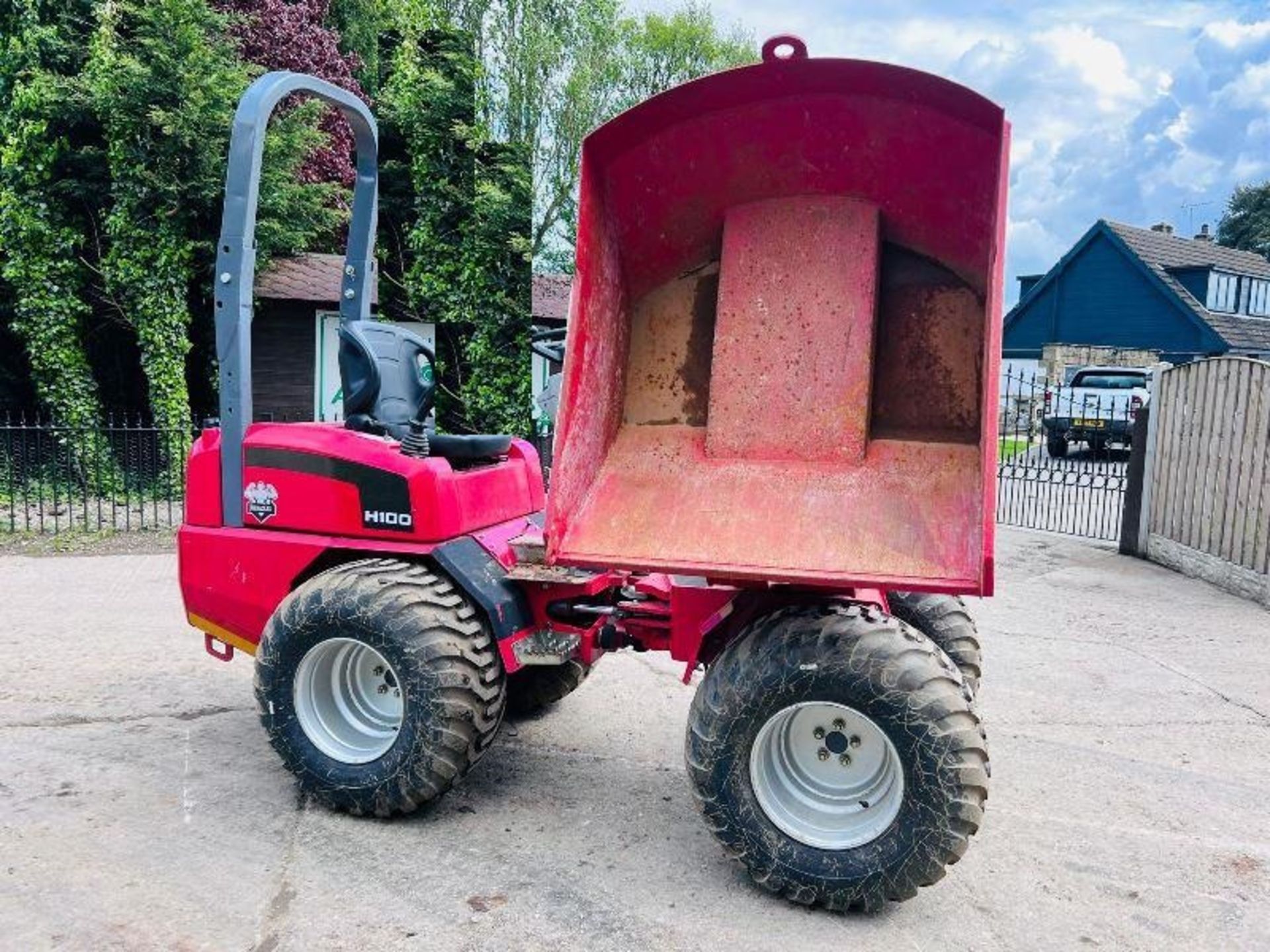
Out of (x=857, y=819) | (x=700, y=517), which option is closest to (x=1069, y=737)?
(x=857, y=819)

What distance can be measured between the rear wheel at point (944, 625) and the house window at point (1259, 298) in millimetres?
33728

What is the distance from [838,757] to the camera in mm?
3334

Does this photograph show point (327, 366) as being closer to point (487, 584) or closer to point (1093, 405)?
point (487, 584)

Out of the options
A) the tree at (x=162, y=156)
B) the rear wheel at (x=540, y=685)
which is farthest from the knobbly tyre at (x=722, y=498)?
the tree at (x=162, y=156)

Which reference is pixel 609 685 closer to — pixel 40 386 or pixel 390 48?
pixel 40 386

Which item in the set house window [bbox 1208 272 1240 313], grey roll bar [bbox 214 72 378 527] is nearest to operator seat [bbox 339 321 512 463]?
grey roll bar [bbox 214 72 378 527]

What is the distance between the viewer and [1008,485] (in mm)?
14734

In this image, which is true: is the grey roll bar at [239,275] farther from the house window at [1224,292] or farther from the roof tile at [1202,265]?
the house window at [1224,292]

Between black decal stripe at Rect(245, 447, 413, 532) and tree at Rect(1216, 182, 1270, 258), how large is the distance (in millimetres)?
57217

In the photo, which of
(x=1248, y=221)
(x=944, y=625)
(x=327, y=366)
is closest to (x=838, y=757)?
(x=944, y=625)

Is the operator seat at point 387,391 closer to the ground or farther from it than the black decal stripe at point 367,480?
farther from it

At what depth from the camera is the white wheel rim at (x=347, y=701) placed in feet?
12.6

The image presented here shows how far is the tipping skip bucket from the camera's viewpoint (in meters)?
3.37

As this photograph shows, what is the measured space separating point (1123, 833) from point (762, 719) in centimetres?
165
